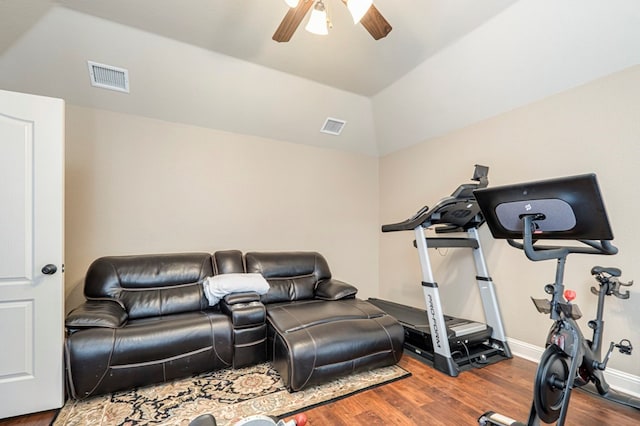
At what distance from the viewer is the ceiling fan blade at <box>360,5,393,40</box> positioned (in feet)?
5.84

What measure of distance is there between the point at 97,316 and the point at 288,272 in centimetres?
177

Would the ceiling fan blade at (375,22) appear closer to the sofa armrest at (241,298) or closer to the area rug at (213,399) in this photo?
the sofa armrest at (241,298)

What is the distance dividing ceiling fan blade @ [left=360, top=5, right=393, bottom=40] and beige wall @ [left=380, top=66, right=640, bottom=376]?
5.81ft

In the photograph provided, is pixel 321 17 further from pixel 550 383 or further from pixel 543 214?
pixel 550 383

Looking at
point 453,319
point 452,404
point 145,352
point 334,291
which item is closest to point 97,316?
point 145,352

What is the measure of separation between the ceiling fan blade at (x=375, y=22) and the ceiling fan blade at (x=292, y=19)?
0.36m

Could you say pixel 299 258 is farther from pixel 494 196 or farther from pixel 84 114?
pixel 84 114

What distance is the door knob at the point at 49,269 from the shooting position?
194cm

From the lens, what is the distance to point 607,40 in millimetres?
2129

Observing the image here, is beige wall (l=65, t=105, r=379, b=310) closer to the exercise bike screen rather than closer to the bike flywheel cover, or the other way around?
the exercise bike screen

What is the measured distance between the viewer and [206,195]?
351 cm

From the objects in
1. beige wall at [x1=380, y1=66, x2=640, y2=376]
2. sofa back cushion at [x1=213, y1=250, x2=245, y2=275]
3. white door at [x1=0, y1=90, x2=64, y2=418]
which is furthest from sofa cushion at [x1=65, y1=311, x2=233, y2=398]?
beige wall at [x1=380, y1=66, x2=640, y2=376]

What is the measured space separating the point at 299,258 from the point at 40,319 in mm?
2257

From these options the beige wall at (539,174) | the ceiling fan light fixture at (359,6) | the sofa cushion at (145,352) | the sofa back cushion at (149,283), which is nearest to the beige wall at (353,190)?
the beige wall at (539,174)
